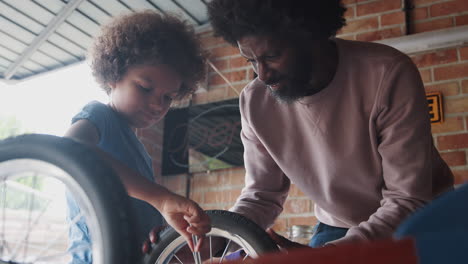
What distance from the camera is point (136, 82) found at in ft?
3.94

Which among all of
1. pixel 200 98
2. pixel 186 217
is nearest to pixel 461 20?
pixel 200 98

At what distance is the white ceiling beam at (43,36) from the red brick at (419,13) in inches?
65.4

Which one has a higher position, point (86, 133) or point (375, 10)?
point (375, 10)

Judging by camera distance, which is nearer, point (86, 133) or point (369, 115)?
point (86, 133)

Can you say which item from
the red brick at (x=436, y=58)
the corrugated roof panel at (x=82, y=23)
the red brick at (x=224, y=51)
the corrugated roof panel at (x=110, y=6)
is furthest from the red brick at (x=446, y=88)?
the corrugated roof panel at (x=82, y=23)

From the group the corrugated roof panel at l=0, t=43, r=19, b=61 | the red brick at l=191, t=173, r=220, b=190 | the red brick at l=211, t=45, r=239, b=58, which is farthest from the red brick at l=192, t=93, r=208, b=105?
the corrugated roof panel at l=0, t=43, r=19, b=61

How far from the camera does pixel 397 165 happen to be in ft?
3.09

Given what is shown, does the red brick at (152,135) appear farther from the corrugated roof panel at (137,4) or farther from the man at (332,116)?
the man at (332,116)

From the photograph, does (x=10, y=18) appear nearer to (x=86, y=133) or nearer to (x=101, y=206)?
(x=86, y=133)

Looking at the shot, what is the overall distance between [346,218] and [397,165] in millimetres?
195

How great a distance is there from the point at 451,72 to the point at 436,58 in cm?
10

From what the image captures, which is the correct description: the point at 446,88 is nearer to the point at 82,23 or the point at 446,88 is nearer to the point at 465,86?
the point at 465,86

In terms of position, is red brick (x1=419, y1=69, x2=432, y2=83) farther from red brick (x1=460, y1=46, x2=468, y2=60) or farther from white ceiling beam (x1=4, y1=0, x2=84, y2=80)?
white ceiling beam (x1=4, y1=0, x2=84, y2=80)

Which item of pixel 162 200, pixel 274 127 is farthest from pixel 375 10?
pixel 162 200
